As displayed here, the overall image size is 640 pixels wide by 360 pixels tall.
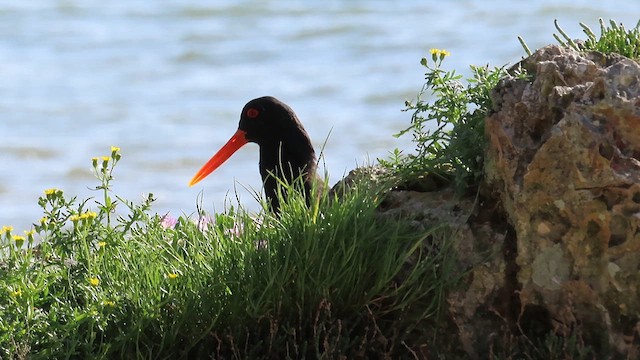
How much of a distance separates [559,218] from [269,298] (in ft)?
3.25

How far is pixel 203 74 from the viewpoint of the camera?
14805 mm

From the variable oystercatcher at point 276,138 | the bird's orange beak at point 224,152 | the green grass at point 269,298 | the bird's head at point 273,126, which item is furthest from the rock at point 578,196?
the bird's orange beak at point 224,152

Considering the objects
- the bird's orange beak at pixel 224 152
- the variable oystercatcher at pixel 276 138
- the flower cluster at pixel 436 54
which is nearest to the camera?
the flower cluster at pixel 436 54

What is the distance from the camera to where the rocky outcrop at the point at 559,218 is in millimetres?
3627

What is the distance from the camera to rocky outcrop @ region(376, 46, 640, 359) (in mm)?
3627

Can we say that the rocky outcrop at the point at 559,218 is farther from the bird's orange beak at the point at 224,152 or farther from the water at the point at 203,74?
the water at the point at 203,74

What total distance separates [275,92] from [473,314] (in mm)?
9504

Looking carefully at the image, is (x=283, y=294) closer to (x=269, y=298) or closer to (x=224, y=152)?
(x=269, y=298)

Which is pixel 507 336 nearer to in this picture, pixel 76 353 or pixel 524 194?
pixel 524 194

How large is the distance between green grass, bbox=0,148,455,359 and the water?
434 centimetres

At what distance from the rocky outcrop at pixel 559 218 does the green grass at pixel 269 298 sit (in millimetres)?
165

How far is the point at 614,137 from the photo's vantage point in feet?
12.0

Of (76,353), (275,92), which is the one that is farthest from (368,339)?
(275,92)

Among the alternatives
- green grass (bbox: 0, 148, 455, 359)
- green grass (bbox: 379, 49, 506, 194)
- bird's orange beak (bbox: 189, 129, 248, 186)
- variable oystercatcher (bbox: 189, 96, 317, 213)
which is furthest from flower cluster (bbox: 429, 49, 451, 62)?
bird's orange beak (bbox: 189, 129, 248, 186)
